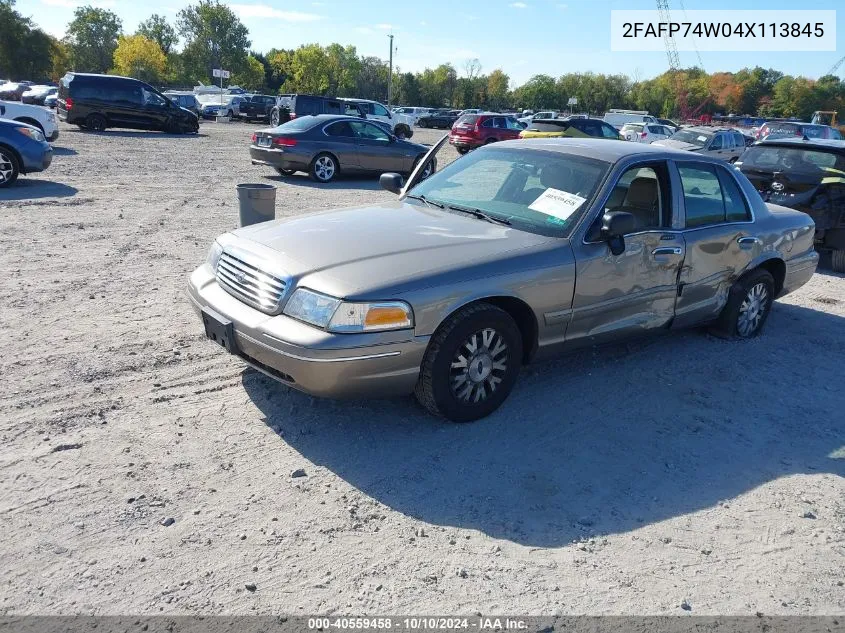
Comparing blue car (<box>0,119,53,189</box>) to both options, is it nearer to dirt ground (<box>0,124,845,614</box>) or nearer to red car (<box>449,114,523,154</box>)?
dirt ground (<box>0,124,845,614</box>)

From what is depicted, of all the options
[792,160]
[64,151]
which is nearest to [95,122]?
[64,151]

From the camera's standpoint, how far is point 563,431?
434cm

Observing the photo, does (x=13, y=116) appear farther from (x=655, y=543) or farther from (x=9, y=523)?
(x=655, y=543)

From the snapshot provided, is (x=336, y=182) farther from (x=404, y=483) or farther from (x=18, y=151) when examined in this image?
(x=404, y=483)

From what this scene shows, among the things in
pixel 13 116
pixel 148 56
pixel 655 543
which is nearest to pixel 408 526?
pixel 655 543

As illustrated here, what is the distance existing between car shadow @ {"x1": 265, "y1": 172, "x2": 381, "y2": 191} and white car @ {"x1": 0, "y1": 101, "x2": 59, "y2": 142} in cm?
601

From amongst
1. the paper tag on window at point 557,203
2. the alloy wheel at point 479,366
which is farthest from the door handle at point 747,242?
the alloy wheel at point 479,366

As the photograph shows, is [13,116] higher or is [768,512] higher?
[13,116]

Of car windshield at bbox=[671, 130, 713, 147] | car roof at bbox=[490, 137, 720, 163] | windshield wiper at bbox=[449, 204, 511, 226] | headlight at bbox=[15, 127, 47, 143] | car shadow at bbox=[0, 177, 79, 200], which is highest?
car windshield at bbox=[671, 130, 713, 147]

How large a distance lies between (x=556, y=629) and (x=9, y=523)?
2.44 metres

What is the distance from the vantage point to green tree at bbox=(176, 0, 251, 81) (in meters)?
87.2

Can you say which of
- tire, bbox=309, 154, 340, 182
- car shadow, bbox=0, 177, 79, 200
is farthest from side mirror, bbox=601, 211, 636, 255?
tire, bbox=309, 154, 340, 182

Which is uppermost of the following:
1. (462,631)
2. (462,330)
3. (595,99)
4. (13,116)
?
(595,99)

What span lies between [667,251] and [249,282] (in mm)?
2946
